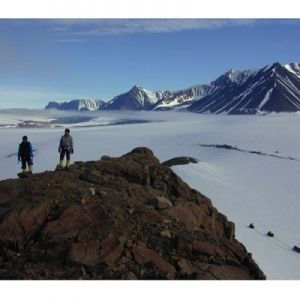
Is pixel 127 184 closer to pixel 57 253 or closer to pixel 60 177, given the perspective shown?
pixel 60 177

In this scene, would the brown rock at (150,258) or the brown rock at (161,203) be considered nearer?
the brown rock at (150,258)

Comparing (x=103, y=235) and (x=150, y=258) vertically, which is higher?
(x=103, y=235)

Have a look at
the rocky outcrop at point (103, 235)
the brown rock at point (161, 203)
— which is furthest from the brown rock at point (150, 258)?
the brown rock at point (161, 203)

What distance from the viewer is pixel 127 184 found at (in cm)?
1627

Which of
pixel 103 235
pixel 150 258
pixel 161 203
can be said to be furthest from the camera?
pixel 161 203

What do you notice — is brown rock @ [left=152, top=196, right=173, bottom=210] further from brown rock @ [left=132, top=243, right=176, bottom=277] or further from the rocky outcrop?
brown rock @ [left=132, top=243, right=176, bottom=277]

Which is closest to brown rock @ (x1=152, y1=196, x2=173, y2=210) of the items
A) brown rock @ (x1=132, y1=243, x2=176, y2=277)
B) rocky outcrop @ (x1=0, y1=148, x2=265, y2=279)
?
rocky outcrop @ (x1=0, y1=148, x2=265, y2=279)

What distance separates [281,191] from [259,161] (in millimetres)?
13592

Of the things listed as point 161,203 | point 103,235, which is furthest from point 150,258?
point 161,203

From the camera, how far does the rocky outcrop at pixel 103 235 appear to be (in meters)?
11.6

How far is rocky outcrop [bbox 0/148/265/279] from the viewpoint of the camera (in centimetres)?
1162

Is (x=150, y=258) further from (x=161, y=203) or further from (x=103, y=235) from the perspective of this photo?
(x=161, y=203)

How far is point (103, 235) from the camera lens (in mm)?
12258

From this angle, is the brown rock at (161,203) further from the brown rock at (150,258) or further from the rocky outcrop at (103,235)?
the brown rock at (150,258)
